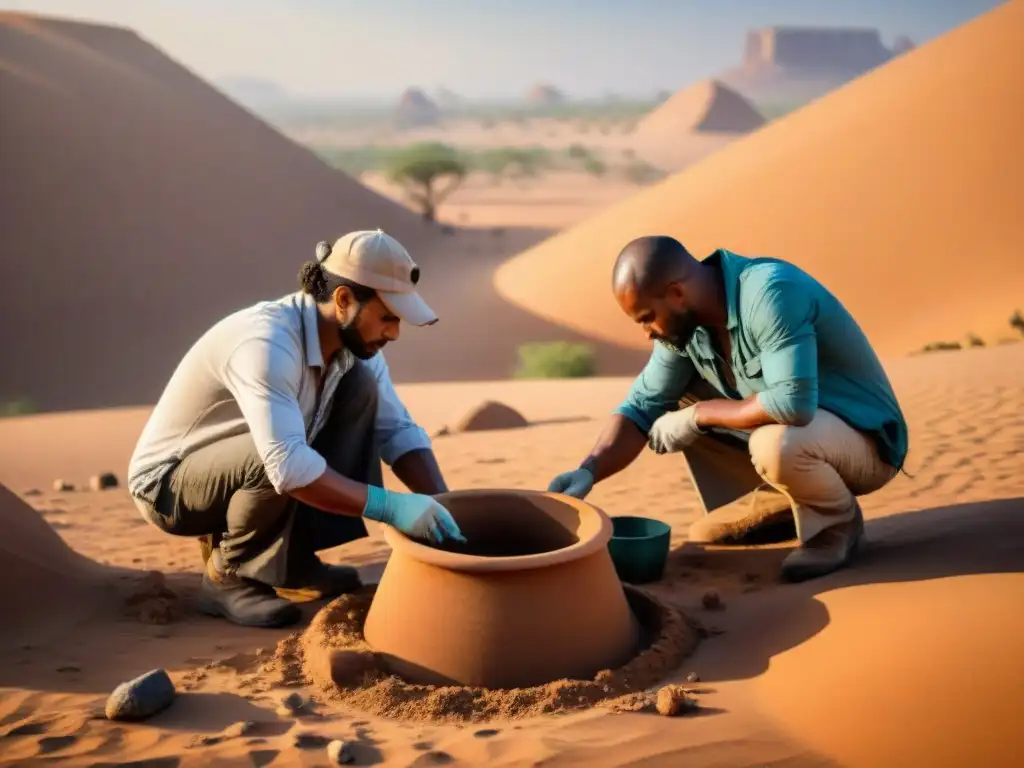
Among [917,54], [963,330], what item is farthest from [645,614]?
[917,54]

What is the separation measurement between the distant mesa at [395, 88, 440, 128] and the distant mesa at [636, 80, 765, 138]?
4147 cm

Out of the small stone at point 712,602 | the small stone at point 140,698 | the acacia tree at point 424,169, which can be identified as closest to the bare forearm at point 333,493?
the small stone at point 140,698

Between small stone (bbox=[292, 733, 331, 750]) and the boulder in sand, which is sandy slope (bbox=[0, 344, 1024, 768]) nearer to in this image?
small stone (bbox=[292, 733, 331, 750])

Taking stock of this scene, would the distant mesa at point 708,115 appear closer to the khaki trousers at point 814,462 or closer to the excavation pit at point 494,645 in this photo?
the khaki trousers at point 814,462

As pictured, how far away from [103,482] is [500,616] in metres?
4.57

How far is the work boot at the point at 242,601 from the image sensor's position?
3725mm

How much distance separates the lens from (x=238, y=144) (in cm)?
2458

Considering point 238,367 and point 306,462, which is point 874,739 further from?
point 238,367

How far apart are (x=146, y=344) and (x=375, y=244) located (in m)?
14.0

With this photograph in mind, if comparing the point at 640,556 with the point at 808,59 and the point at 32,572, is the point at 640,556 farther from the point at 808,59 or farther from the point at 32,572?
the point at 808,59

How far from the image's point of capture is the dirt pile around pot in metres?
2.89

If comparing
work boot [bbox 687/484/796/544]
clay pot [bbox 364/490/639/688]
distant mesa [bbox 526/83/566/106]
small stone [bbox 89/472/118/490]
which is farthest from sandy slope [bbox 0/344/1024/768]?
distant mesa [bbox 526/83/566/106]

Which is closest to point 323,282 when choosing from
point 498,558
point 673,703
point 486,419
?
point 498,558

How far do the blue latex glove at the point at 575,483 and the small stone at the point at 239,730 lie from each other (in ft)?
4.86
